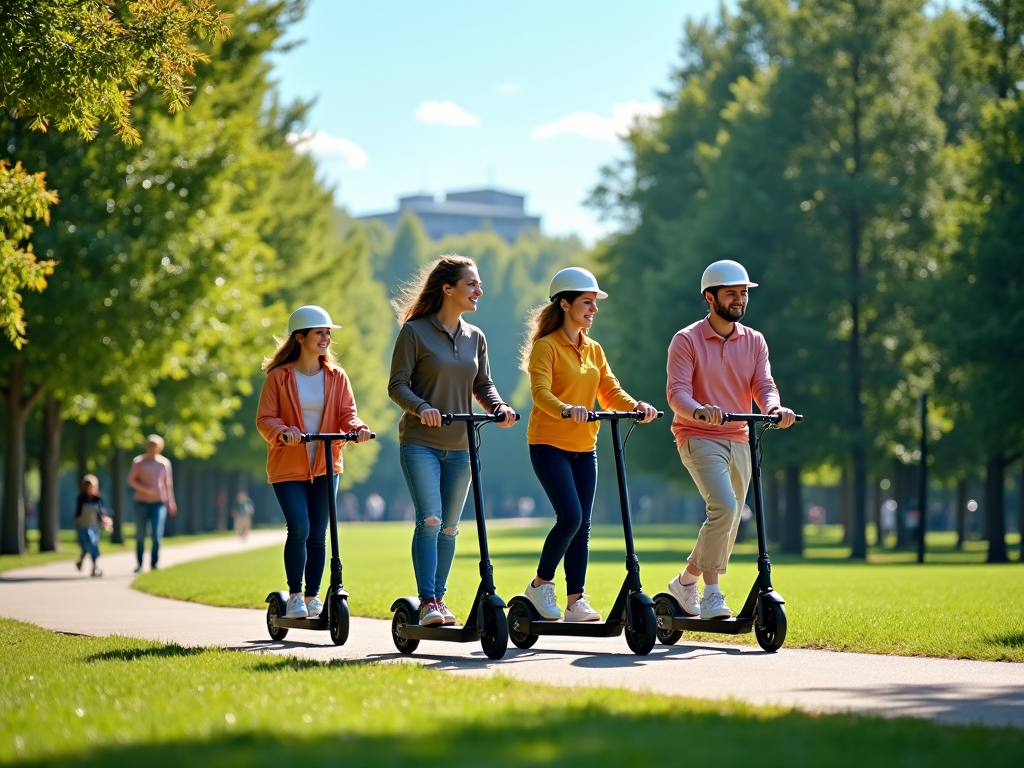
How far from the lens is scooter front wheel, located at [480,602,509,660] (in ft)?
30.4

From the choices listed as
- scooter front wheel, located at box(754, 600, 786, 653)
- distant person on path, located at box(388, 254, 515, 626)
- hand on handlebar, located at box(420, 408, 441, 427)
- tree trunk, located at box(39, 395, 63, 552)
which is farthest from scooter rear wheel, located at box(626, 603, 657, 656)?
tree trunk, located at box(39, 395, 63, 552)

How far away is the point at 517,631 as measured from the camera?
33.1 feet

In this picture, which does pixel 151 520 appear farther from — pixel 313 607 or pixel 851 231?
pixel 851 231

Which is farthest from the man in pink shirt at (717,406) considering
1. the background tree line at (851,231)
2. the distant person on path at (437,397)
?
the background tree line at (851,231)

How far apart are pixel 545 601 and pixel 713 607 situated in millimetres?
1077

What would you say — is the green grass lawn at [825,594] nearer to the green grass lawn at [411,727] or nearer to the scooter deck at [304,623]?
the scooter deck at [304,623]

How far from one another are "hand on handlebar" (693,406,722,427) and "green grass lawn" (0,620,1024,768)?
2.54m

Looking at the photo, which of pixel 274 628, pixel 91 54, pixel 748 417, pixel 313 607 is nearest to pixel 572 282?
pixel 748 417

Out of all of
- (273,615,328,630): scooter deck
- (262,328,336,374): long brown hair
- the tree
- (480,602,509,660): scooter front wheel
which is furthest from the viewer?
the tree

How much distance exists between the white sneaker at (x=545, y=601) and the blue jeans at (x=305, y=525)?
175cm

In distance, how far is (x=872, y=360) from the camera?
38844mm

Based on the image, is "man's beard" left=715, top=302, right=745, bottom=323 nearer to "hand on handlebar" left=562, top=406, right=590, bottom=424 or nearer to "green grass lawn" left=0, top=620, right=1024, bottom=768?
"hand on handlebar" left=562, top=406, right=590, bottom=424

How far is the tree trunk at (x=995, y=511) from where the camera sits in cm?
3231

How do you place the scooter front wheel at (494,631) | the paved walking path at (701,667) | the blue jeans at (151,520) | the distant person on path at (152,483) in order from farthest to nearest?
1. the blue jeans at (151,520)
2. the distant person on path at (152,483)
3. the scooter front wheel at (494,631)
4. the paved walking path at (701,667)
